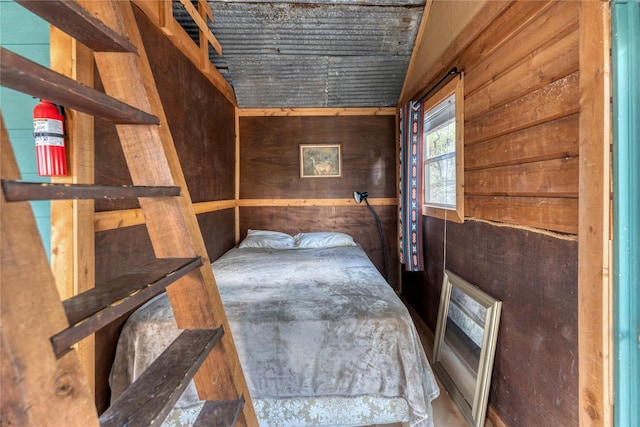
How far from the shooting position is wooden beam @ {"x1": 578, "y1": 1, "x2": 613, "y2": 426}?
915 millimetres

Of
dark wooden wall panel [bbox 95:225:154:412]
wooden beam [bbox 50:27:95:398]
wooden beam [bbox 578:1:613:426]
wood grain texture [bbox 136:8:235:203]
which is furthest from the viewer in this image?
wood grain texture [bbox 136:8:235:203]

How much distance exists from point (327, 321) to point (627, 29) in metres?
1.55

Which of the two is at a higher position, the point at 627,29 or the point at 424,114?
the point at 424,114

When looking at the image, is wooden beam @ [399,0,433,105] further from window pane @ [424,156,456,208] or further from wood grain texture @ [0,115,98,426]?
wood grain texture @ [0,115,98,426]

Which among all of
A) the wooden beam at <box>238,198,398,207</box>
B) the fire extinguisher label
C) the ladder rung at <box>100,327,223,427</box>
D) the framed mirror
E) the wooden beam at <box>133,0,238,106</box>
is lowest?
the framed mirror

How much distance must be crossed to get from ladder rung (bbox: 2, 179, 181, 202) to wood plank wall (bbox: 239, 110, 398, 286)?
290cm

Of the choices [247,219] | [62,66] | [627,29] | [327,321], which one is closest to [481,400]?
[327,321]

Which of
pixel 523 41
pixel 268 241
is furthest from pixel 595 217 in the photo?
pixel 268 241

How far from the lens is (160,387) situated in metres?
0.67

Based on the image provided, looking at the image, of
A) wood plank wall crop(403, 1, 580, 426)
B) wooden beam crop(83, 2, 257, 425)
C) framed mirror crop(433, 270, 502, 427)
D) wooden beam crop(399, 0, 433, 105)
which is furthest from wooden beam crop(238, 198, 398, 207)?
wooden beam crop(83, 2, 257, 425)

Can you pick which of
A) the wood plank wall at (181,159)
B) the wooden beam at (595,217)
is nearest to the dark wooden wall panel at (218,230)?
the wood plank wall at (181,159)

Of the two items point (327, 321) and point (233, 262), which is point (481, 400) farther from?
point (233, 262)

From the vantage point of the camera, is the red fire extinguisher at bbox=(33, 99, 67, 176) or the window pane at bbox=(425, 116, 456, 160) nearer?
the red fire extinguisher at bbox=(33, 99, 67, 176)

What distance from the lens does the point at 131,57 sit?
2.61ft
